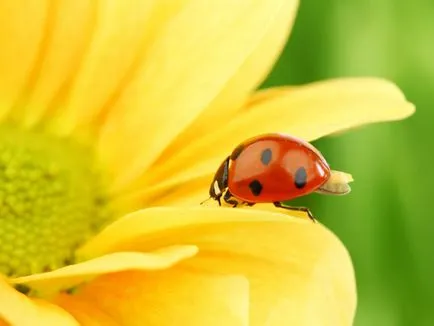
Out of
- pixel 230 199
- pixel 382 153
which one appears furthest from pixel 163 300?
pixel 382 153

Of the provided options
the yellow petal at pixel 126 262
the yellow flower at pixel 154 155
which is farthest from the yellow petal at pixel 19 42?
the yellow petal at pixel 126 262

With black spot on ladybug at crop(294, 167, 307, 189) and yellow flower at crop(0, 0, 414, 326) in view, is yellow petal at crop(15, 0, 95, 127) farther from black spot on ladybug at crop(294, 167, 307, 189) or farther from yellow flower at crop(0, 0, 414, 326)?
black spot on ladybug at crop(294, 167, 307, 189)

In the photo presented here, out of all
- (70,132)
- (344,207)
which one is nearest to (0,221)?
(70,132)

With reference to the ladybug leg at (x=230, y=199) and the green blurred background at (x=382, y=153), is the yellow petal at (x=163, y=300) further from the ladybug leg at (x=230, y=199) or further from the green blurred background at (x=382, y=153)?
the green blurred background at (x=382, y=153)

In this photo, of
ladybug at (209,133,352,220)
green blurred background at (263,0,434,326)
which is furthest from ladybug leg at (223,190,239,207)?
green blurred background at (263,0,434,326)

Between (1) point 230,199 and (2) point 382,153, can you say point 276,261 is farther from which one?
(2) point 382,153

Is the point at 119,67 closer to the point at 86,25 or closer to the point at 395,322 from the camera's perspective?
the point at 86,25
